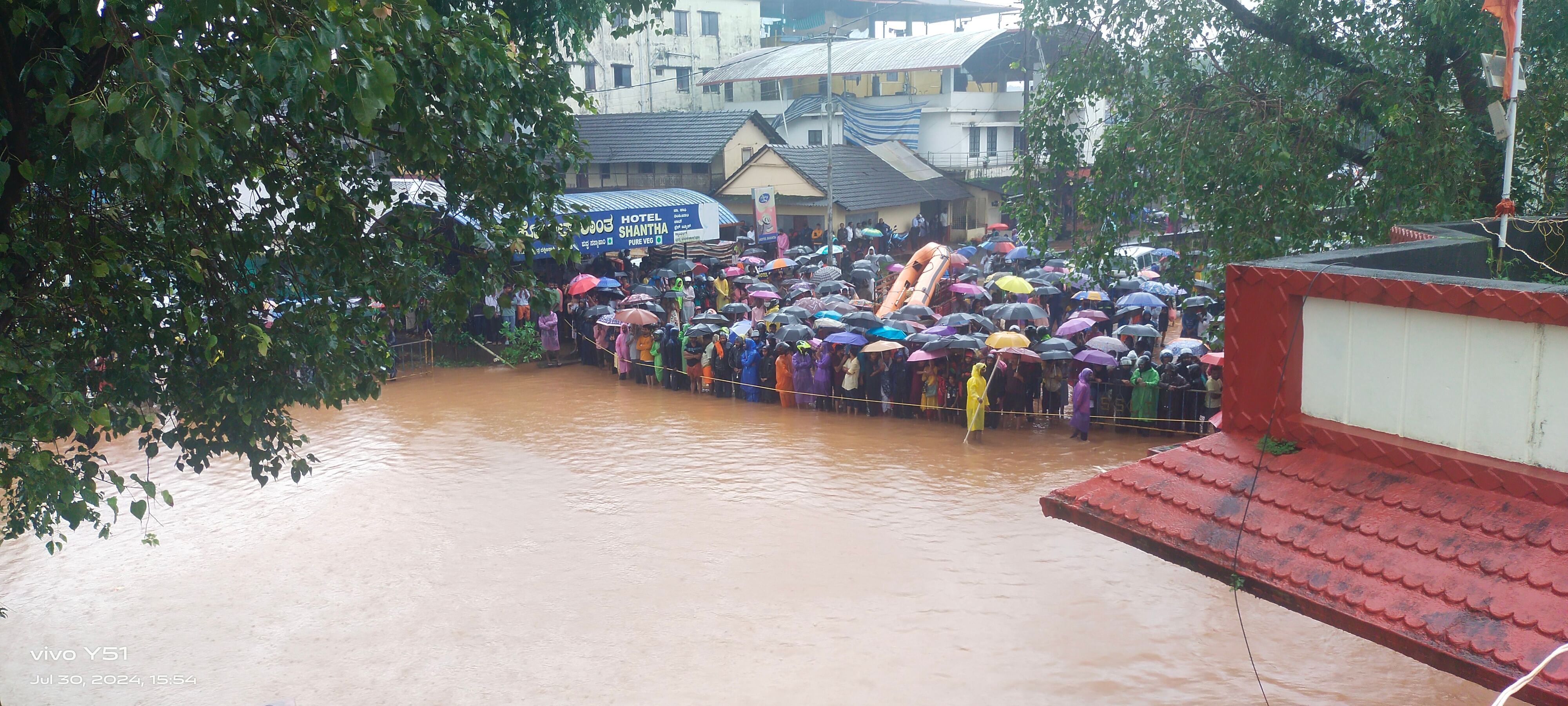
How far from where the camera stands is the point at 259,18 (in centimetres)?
514

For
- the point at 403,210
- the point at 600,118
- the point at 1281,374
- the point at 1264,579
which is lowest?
the point at 1264,579

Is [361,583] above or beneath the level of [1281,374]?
beneath

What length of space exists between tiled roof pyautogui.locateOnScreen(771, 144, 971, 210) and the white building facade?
11.9 metres

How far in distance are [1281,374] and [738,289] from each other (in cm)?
2237

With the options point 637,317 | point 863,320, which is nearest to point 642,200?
point 637,317

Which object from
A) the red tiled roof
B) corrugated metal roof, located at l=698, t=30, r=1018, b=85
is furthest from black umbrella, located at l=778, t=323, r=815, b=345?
corrugated metal roof, located at l=698, t=30, r=1018, b=85

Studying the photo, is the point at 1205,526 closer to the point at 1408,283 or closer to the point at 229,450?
the point at 1408,283

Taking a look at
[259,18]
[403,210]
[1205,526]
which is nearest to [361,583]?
[403,210]

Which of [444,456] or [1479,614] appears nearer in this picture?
[1479,614]

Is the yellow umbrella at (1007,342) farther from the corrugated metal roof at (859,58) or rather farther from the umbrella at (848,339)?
the corrugated metal roof at (859,58)

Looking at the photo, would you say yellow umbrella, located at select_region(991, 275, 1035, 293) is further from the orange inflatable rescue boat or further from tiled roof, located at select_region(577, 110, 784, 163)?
tiled roof, located at select_region(577, 110, 784, 163)

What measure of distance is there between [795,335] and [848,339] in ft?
4.30

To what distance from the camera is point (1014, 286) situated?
73.5ft

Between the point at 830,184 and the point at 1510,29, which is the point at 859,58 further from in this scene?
the point at 1510,29
